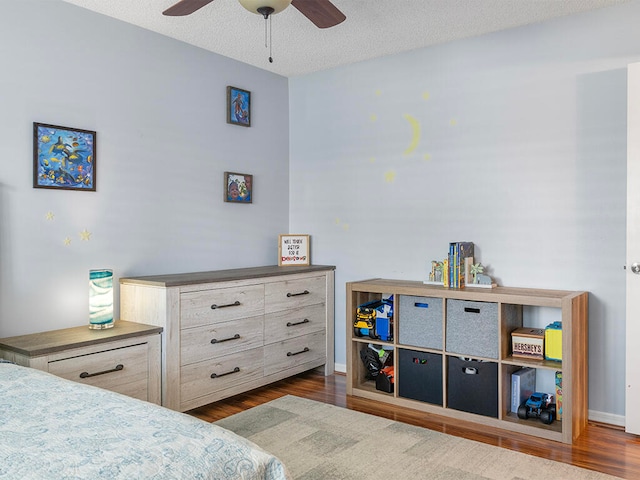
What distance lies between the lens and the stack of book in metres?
3.29

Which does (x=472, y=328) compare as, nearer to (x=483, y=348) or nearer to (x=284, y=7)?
(x=483, y=348)

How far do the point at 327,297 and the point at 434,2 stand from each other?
2187 mm

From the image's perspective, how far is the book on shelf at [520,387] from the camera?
10.0ft

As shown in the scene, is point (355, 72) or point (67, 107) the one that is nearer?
point (67, 107)

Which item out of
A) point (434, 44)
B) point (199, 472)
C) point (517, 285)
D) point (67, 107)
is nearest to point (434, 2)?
point (434, 44)

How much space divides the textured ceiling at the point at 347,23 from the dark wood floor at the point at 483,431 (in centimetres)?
238

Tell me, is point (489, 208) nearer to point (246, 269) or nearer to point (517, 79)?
point (517, 79)

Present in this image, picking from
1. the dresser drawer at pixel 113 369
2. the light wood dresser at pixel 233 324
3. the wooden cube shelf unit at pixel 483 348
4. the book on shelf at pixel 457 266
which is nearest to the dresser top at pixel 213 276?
the light wood dresser at pixel 233 324

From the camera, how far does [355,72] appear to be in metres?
4.05

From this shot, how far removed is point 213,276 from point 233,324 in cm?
33

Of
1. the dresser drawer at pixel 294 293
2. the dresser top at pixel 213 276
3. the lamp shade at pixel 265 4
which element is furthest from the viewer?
the dresser drawer at pixel 294 293

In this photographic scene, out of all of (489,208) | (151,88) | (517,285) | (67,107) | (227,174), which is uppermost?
(151,88)

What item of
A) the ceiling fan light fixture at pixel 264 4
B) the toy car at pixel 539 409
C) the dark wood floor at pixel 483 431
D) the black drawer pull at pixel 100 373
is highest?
the ceiling fan light fixture at pixel 264 4

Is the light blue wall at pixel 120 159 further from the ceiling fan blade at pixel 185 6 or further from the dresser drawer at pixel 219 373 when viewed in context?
the ceiling fan blade at pixel 185 6
